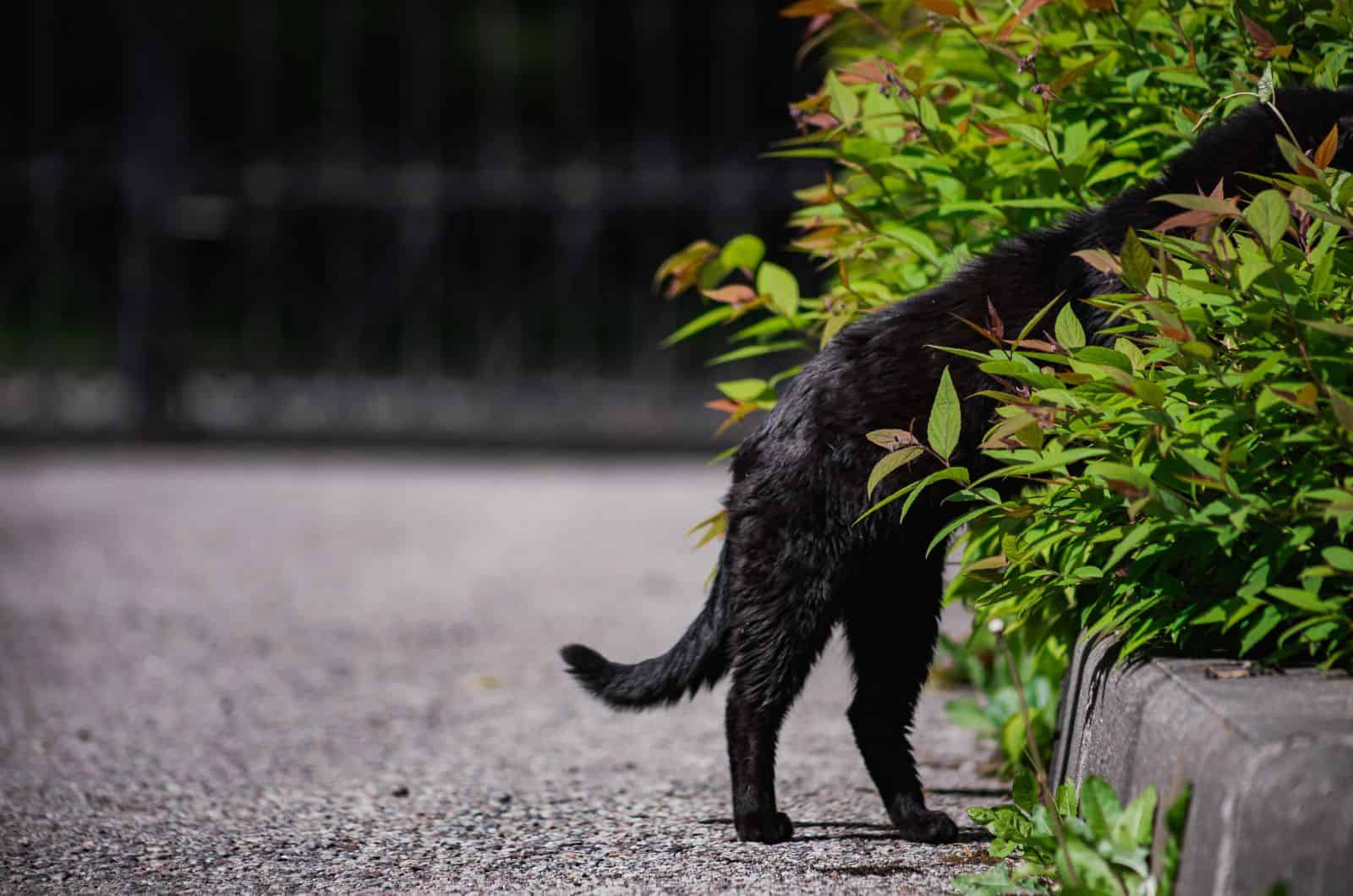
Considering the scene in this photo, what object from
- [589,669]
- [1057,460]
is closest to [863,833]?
[589,669]

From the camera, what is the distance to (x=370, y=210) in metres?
11.4

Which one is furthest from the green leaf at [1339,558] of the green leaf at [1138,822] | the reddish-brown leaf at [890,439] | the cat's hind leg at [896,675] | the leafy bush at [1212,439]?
the cat's hind leg at [896,675]

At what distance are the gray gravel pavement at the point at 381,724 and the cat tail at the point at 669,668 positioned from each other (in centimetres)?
31

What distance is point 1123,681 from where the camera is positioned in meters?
2.41

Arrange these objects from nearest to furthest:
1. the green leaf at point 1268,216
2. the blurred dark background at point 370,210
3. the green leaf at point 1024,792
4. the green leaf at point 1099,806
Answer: the green leaf at point 1268,216 < the green leaf at point 1099,806 < the green leaf at point 1024,792 < the blurred dark background at point 370,210

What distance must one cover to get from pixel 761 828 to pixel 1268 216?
1542 mm

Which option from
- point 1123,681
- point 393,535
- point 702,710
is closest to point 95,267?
point 393,535

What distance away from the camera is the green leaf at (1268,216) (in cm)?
206

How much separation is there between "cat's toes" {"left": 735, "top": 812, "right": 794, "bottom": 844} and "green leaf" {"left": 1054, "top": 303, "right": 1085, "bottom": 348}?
1.17 meters

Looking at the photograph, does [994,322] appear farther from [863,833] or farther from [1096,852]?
[863,833]

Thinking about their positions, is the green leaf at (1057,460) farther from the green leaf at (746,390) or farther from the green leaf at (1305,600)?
the green leaf at (746,390)

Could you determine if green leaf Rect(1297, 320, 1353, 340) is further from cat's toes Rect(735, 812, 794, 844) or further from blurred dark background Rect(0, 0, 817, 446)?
blurred dark background Rect(0, 0, 817, 446)

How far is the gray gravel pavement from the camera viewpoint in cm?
277

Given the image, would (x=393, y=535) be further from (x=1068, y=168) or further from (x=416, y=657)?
(x=1068, y=168)
